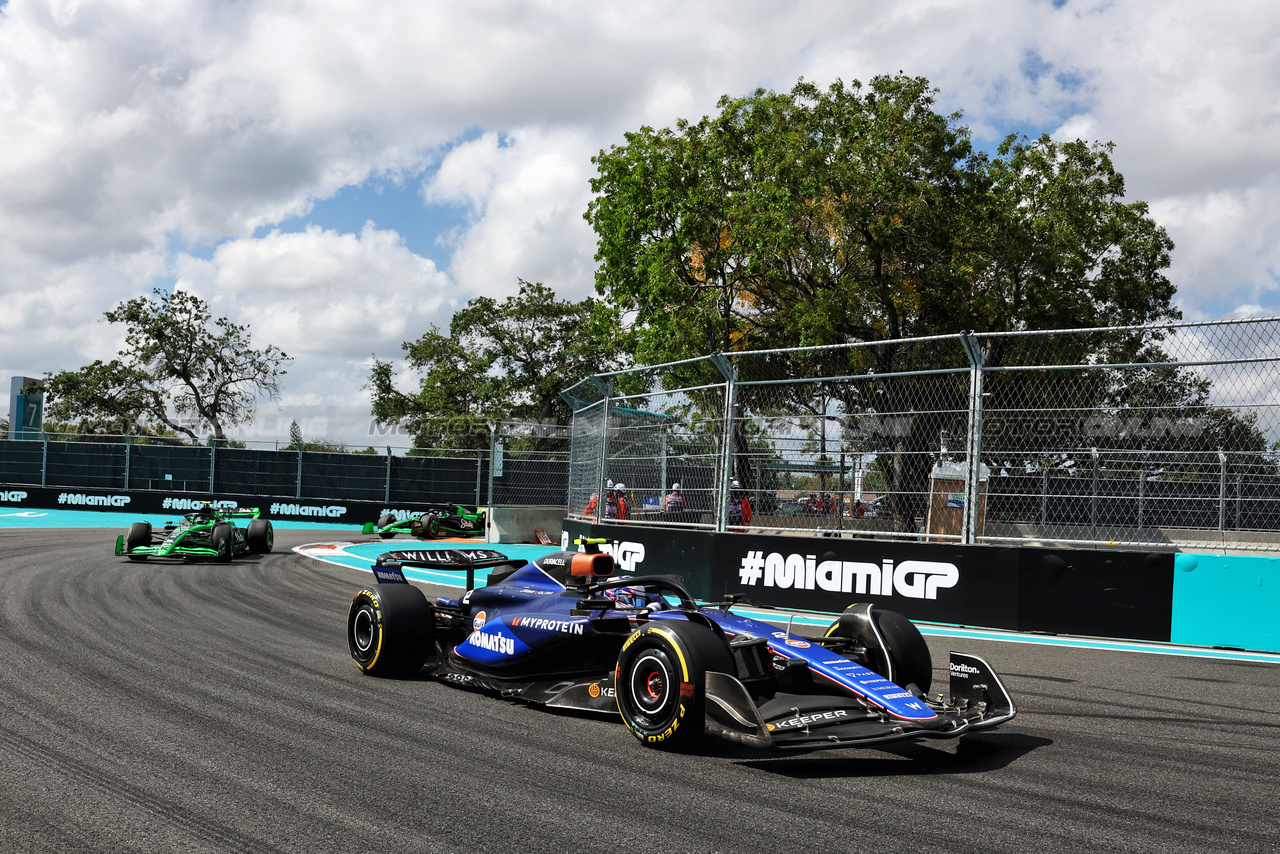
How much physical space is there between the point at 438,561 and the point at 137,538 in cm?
908

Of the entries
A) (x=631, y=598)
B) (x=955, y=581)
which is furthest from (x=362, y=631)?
(x=955, y=581)

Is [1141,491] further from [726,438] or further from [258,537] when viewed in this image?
[258,537]

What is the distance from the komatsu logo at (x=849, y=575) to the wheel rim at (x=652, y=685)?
199 inches

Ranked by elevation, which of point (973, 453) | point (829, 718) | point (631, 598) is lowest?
point (829, 718)

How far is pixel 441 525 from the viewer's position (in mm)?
20156

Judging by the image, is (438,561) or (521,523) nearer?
(438,561)

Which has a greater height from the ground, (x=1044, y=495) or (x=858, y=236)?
(x=858, y=236)

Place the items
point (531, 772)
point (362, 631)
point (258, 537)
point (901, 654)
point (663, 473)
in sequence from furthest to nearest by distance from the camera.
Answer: point (258, 537) < point (663, 473) < point (362, 631) < point (901, 654) < point (531, 772)

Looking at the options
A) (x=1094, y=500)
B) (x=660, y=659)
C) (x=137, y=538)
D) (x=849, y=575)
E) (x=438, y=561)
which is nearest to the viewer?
(x=660, y=659)

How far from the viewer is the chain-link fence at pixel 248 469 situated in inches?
1048

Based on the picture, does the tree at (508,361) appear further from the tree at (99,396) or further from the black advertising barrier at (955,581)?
the black advertising barrier at (955,581)

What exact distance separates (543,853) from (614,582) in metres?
2.63

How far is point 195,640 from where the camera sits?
24.4ft

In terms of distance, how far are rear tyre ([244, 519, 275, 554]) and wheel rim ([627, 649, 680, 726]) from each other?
41.6 ft
